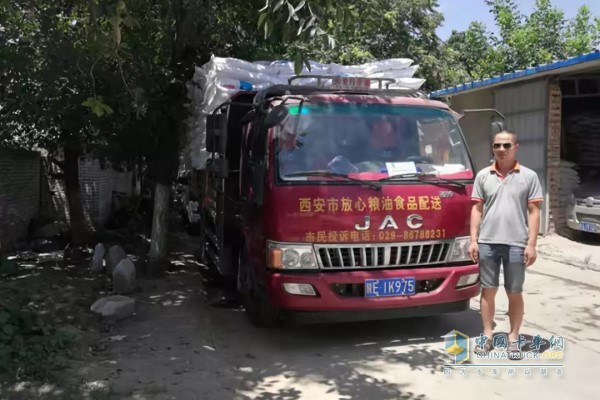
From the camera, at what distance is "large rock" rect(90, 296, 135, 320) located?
19.1 feet

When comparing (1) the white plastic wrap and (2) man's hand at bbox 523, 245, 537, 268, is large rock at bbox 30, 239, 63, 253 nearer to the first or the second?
(1) the white plastic wrap

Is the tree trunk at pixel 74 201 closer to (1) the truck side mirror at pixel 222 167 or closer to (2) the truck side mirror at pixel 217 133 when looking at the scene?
(2) the truck side mirror at pixel 217 133

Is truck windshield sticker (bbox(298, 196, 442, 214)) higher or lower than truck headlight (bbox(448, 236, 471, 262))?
higher

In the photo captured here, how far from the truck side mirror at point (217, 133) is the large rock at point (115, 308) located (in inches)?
72.5

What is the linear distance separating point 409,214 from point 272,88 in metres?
1.75

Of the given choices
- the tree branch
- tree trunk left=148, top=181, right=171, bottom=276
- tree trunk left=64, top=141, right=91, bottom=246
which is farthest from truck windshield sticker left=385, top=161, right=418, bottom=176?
the tree branch

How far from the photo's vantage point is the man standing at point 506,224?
14.7ft

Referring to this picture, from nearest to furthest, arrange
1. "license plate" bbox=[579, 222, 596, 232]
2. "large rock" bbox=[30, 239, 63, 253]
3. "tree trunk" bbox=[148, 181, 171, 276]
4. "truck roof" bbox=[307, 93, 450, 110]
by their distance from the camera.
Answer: "truck roof" bbox=[307, 93, 450, 110], "tree trunk" bbox=[148, 181, 171, 276], "license plate" bbox=[579, 222, 596, 232], "large rock" bbox=[30, 239, 63, 253]

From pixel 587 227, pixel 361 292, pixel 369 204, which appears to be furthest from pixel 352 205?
pixel 587 227

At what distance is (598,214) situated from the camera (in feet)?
29.5

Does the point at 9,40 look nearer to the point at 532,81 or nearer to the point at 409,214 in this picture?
the point at 409,214

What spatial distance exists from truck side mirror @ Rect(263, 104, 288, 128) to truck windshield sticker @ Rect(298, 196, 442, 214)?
2.42 ft

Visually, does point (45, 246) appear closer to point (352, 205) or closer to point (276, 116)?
point (276, 116)

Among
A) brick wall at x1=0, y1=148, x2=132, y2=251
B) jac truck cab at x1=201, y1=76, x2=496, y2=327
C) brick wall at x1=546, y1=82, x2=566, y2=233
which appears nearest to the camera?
jac truck cab at x1=201, y1=76, x2=496, y2=327
